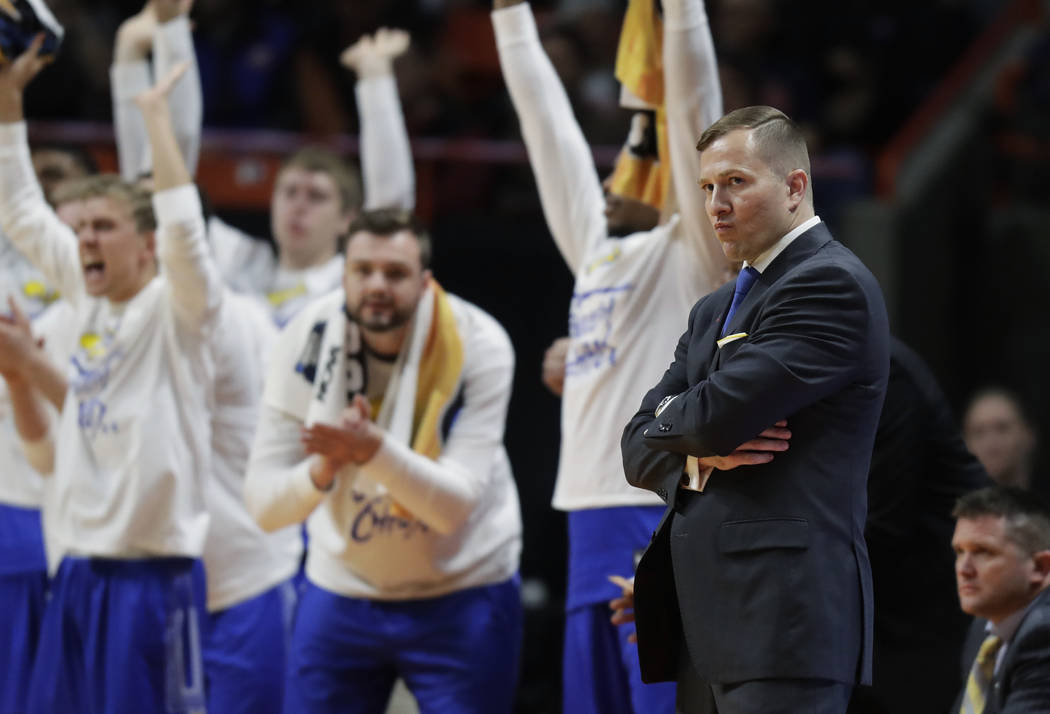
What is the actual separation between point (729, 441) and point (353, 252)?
1.74 metres

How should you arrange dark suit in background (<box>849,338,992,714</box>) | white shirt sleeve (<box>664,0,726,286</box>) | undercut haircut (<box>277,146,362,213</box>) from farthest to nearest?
undercut haircut (<box>277,146,362,213</box>) → dark suit in background (<box>849,338,992,714</box>) → white shirt sleeve (<box>664,0,726,286</box>)

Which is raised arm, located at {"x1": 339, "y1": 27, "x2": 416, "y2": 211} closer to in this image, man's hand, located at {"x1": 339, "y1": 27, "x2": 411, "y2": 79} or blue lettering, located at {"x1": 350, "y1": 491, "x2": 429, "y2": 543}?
man's hand, located at {"x1": 339, "y1": 27, "x2": 411, "y2": 79}

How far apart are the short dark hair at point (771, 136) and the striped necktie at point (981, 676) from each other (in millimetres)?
1487

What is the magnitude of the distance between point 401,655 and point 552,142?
145 cm

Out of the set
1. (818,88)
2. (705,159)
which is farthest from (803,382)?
(818,88)

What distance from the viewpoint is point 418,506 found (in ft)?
13.0

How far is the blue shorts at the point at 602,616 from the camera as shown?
3.84 metres

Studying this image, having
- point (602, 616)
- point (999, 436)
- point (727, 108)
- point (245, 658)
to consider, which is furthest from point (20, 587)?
point (727, 108)

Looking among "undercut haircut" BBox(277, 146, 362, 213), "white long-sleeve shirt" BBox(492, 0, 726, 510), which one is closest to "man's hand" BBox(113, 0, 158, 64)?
"undercut haircut" BBox(277, 146, 362, 213)

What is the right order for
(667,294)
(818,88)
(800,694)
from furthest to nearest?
1. (818,88)
2. (667,294)
3. (800,694)

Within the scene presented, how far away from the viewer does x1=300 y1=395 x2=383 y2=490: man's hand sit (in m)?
3.80

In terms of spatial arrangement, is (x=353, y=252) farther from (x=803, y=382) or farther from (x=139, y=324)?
(x=803, y=382)

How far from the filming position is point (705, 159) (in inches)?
113

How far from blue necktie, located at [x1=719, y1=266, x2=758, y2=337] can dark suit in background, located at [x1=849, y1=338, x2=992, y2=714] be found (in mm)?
1167
